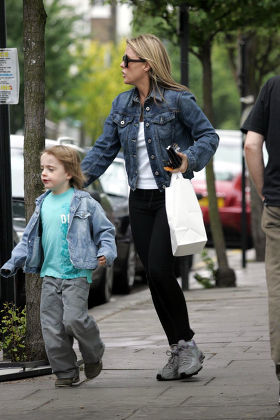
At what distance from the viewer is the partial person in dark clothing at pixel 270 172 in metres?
5.42

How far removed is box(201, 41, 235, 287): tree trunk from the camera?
13055 mm

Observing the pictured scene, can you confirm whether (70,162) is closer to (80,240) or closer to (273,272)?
(80,240)

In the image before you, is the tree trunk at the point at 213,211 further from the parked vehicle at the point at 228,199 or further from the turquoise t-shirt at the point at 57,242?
the turquoise t-shirt at the point at 57,242

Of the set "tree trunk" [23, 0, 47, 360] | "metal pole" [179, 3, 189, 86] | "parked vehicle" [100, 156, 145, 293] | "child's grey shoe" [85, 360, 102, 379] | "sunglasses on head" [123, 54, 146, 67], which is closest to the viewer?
"child's grey shoe" [85, 360, 102, 379]

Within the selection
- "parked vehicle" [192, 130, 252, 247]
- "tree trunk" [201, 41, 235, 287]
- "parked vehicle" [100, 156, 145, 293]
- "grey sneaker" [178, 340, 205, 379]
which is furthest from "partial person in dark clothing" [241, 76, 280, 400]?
"parked vehicle" [192, 130, 252, 247]

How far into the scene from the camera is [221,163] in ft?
70.6

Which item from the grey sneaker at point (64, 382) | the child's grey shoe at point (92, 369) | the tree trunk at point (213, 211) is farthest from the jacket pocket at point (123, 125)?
the tree trunk at point (213, 211)

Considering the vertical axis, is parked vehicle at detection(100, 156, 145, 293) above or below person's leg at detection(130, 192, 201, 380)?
below

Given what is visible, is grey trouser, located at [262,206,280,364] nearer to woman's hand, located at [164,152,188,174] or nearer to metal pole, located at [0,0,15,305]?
woman's hand, located at [164,152,188,174]

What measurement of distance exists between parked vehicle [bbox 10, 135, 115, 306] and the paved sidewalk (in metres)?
1.30

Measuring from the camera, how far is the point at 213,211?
43.4ft

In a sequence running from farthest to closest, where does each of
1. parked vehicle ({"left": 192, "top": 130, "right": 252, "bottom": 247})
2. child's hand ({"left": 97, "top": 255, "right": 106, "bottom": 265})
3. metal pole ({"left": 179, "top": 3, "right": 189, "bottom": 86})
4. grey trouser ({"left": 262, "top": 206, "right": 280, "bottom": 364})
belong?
parked vehicle ({"left": 192, "top": 130, "right": 252, "bottom": 247}) < metal pole ({"left": 179, "top": 3, "right": 189, "bottom": 86}) < child's hand ({"left": 97, "top": 255, "right": 106, "bottom": 265}) < grey trouser ({"left": 262, "top": 206, "right": 280, "bottom": 364})

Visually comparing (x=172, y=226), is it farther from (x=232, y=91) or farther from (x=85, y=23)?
(x=232, y=91)

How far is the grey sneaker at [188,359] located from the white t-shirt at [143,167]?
2.88 ft
